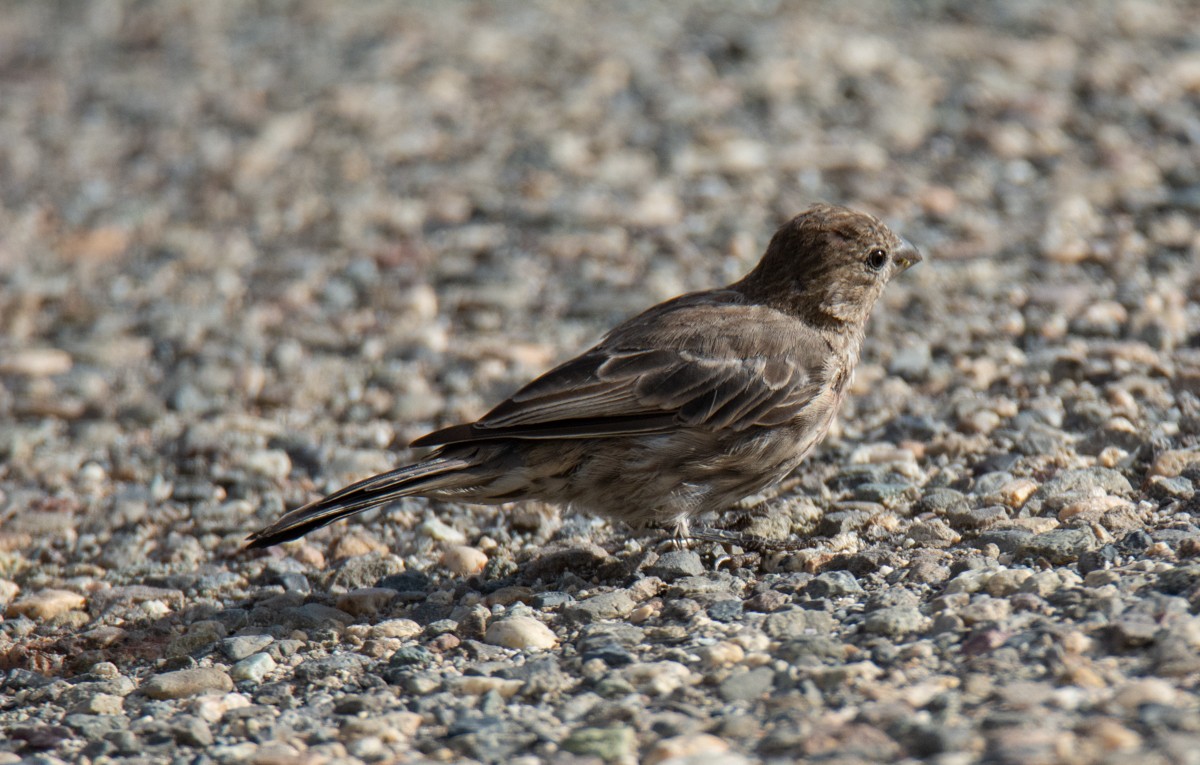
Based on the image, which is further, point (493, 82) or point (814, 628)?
point (493, 82)

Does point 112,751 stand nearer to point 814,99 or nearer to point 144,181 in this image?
point 144,181

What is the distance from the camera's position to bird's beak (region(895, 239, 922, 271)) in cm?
555

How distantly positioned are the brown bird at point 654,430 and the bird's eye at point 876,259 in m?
0.44

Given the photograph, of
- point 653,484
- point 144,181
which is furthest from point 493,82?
point 653,484

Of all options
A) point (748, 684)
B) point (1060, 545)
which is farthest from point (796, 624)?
point (1060, 545)

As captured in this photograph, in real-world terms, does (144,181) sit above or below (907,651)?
above

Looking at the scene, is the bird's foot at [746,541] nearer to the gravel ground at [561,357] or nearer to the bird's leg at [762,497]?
the gravel ground at [561,357]

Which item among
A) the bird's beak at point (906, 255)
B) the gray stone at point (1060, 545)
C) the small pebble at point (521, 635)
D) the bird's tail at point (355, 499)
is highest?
the bird's beak at point (906, 255)

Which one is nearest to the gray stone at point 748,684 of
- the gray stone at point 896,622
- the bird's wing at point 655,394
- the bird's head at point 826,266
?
the gray stone at point 896,622

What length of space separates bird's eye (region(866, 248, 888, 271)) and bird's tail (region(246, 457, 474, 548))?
1.88 m

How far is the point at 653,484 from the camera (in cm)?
486

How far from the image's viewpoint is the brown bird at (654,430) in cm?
480

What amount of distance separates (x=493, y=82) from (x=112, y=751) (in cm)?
617

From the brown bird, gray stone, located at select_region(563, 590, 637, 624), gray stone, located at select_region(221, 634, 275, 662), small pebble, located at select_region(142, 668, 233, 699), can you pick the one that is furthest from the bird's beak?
small pebble, located at select_region(142, 668, 233, 699)
